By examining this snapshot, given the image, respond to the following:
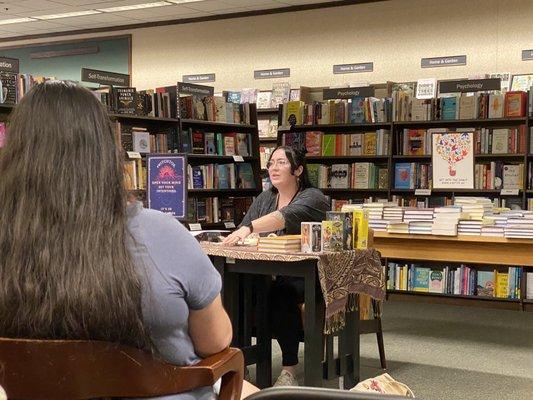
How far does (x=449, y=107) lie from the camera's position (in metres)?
8.12

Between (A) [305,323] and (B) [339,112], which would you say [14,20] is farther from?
(A) [305,323]

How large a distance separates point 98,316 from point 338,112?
731 cm

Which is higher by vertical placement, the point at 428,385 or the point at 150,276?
the point at 150,276

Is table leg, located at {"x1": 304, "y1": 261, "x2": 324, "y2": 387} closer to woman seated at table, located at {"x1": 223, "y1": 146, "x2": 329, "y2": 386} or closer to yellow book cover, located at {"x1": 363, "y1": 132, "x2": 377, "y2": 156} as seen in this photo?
woman seated at table, located at {"x1": 223, "y1": 146, "x2": 329, "y2": 386}

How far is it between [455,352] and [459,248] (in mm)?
1295

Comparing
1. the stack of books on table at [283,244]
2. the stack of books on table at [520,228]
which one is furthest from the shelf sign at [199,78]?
the stack of books on table at [283,244]

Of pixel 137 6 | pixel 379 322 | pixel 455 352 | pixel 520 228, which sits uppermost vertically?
pixel 137 6

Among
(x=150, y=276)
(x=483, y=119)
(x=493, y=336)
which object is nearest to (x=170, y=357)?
(x=150, y=276)

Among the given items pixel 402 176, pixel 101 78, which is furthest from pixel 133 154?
pixel 402 176

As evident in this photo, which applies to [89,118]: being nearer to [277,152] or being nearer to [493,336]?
[277,152]

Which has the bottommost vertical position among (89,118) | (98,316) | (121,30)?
(98,316)

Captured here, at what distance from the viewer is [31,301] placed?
1.59 m

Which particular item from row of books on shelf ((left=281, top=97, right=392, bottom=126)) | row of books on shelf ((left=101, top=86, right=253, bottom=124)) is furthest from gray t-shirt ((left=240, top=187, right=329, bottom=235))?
row of books on shelf ((left=281, top=97, right=392, bottom=126))

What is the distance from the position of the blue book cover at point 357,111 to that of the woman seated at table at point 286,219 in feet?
12.1
